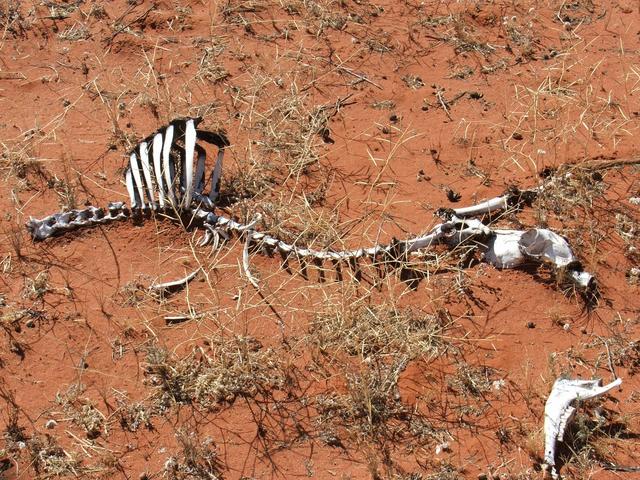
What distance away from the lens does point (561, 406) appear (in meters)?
3.80

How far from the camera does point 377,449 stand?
12.7 feet

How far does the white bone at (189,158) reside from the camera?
473 cm

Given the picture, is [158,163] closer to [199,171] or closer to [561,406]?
[199,171]

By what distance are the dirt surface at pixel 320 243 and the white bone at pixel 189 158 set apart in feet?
0.91

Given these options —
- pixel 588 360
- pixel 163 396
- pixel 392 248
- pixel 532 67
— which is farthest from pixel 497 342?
pixel 532 67

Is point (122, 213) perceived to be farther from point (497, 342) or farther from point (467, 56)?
point (467, 56)

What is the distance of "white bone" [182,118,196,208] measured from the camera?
15.5 ft

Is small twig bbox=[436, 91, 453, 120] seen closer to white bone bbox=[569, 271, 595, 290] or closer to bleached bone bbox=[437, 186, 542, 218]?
bleached bone bbox=[437, 186, 542, 218]

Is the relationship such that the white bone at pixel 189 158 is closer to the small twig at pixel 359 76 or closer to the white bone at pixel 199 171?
the white bone at pixel 199 171

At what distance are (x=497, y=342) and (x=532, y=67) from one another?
2687 mm

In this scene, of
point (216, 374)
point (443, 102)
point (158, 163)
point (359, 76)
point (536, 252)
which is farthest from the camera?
point (359, 76)

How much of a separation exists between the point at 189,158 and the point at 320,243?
93 centimetres

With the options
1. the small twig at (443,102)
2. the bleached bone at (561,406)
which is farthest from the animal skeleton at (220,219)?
the small twig at (443,102)

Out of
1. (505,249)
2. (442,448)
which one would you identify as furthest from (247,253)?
(442,448)
